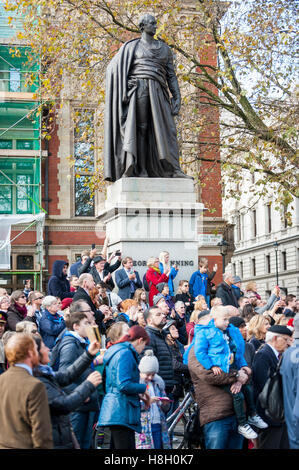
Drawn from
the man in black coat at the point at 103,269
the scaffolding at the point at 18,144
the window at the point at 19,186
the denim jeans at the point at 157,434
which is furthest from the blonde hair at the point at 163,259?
the window at the point at 19,186

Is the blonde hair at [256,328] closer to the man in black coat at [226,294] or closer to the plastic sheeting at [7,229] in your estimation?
the man in black coat at [226,294]

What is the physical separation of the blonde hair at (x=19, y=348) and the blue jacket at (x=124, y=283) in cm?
636

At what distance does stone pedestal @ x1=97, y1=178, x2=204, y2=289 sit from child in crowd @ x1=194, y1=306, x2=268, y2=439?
463 cm

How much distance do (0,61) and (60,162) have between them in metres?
5.52

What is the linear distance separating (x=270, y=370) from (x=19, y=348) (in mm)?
3246

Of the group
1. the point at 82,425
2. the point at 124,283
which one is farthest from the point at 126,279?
the point at 82,425

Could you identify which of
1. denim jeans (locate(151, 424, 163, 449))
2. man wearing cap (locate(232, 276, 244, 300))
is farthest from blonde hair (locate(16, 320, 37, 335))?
man wearing cap (locate(232, 276, 244, 300))

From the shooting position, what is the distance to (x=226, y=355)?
23.7 ft

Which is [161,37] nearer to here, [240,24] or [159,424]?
[240,24]

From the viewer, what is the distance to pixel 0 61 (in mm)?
35594

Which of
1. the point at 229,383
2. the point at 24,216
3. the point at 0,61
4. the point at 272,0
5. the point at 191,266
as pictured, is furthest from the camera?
the point at 0,61

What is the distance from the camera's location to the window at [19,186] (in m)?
35.2

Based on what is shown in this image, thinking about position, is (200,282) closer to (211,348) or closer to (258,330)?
(258,330)
